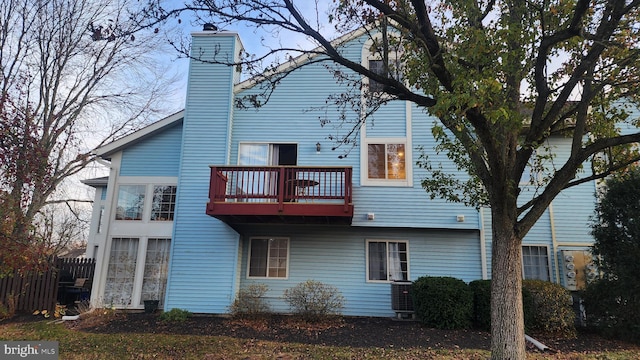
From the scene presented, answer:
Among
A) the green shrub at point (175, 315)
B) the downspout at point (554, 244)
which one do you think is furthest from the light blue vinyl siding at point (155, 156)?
the downspout at point (554, 244)

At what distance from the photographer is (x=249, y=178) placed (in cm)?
1051

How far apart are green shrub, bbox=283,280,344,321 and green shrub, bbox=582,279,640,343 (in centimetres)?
614

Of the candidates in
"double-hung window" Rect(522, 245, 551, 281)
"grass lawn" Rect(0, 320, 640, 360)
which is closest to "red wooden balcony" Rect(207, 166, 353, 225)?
"grass lawn" Rect(0, 320, 640, 360)

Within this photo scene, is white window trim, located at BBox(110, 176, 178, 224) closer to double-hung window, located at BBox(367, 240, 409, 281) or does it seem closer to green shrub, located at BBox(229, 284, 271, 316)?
green shrub, located at BBox(229, 284, 271, 316)

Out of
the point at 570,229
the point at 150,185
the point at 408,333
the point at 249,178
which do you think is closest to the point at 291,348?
the point at 408,333

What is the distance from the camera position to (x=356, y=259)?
35.1ft

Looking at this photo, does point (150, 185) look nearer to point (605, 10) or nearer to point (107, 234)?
point (107, 234)

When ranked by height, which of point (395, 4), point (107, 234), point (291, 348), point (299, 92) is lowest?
point (291, 348)

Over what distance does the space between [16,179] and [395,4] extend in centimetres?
916

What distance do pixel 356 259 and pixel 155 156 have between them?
7128 millimetres

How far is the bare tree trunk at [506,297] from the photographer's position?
4.83 metres

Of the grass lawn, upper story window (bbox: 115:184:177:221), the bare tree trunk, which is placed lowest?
the grass lawn

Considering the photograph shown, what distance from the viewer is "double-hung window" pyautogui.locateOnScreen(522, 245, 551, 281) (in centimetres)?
1055

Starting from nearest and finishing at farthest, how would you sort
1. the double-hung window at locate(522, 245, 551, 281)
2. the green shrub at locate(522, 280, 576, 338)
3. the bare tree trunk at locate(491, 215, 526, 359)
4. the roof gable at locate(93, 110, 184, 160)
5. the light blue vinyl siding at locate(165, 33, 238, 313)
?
the bare tree trunk at locate(491, 215, 526, 359) → the green shrub at locate(522, 280, 576, 338) → the light blue vinyl siding at locate(165, 33, 238, 313) → the double-hung window at locate(522, 245, 551, 281) → the roof gable at locate(93, 110, 184, 160)
